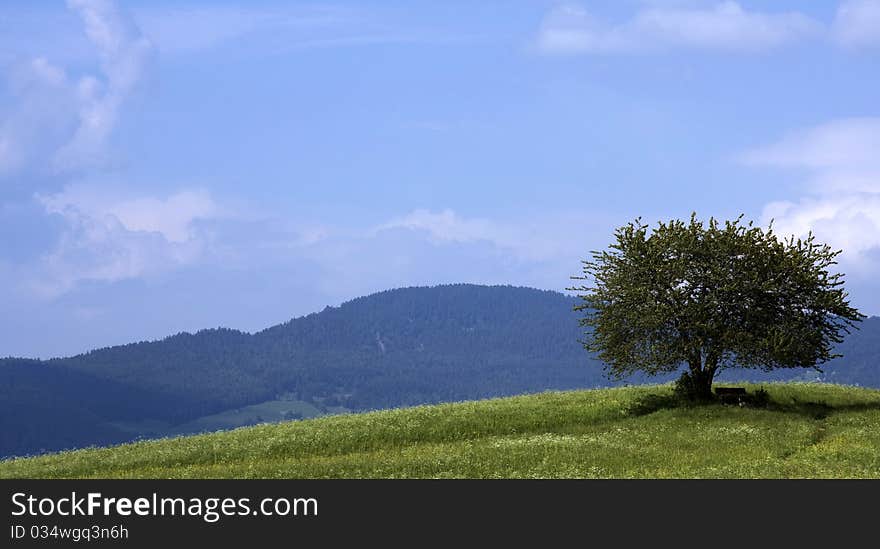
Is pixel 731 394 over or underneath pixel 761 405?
over

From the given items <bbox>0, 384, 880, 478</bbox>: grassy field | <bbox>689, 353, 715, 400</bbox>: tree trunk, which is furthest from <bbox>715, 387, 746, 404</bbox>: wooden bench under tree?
<bbox>0, 384, 880, 478</bbox>: grassy field

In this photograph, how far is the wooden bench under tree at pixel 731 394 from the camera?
63812mm

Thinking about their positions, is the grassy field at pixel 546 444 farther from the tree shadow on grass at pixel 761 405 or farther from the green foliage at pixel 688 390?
the green foliage at pixel 688 390

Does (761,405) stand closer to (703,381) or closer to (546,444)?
(703,381)

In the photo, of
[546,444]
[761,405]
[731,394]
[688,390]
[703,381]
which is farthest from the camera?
[688,390]

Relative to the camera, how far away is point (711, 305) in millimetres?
63000

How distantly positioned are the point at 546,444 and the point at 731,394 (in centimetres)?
1709

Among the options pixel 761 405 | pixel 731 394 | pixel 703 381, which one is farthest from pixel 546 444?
pixel 761 405

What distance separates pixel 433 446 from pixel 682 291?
19.3 metres

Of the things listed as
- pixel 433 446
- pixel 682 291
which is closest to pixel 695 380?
pixel 682 291

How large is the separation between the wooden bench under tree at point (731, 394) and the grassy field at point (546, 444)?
1.42 meters

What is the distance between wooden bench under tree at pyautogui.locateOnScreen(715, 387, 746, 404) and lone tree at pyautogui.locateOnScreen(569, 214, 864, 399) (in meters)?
0.88

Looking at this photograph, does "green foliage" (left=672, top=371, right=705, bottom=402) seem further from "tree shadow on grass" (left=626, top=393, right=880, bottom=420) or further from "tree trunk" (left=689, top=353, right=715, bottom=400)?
"tree shadow on grass" (left=626, top=393, right=880, bottom=420)
